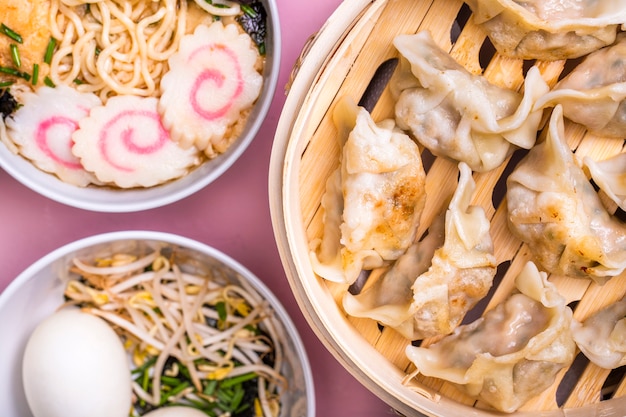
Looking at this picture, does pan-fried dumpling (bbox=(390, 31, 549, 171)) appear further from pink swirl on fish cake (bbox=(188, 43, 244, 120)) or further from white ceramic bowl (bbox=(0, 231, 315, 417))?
white ceramic bowl (bbox=(0, 231, 315, 417))

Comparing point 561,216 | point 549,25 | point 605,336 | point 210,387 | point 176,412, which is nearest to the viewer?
point 549,25

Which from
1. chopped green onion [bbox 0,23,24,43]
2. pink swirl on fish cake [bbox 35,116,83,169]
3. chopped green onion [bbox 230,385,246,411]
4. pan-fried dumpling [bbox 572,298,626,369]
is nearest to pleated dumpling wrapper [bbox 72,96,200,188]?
pink swirl on fish cake [bbox 35,116,83,169]

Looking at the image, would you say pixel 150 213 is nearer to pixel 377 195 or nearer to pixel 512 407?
pixel 377 195

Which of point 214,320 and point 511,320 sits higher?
point 511,320

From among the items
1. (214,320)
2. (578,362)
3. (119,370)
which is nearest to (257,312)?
(214,320)

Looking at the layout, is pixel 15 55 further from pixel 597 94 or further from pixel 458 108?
pixel 597 94

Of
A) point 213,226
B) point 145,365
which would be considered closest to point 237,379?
point 145,365

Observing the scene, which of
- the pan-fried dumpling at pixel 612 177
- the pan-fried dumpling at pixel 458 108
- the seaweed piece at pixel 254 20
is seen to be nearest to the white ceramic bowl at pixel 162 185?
the seaweed piece at pixel 254 20
